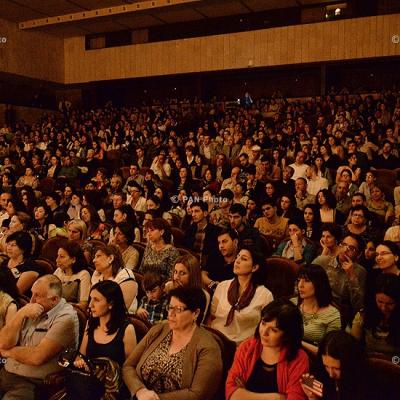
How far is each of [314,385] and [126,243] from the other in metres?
2.28

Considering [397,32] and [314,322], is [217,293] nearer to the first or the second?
[314,322]

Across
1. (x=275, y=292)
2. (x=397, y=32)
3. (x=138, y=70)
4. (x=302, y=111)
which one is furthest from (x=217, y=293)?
(x=138, y=70)

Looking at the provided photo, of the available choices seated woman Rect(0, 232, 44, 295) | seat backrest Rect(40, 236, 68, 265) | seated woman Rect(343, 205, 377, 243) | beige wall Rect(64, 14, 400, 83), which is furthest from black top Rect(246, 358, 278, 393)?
beige wall Rect(64, 14, 400, 83)

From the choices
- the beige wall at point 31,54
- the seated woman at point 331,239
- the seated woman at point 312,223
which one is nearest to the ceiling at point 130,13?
the beige wall at point 31,54

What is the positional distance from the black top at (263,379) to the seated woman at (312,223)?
2.28 metres

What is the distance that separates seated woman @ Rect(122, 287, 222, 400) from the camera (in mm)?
1859

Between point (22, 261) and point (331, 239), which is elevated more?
point (331, 239)

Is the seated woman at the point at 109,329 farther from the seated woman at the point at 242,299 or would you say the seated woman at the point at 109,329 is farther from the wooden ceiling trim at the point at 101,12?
the wooden ceiling trim at the point at 101,12

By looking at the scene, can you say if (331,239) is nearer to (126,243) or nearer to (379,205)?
(126,243)

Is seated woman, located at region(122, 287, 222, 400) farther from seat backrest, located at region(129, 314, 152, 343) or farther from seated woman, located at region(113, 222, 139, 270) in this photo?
seated woman, located at region(113, 222, 139, 270)

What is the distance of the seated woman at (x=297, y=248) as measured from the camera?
334 centimetres

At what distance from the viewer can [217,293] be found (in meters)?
2.61

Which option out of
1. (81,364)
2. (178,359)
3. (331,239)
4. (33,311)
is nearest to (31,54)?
(331,239)

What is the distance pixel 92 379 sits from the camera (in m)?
1.91
